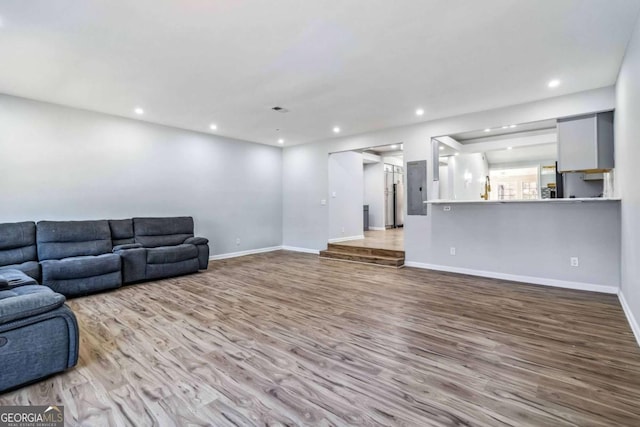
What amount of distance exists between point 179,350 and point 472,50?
386cm

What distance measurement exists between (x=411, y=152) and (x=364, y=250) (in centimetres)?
220

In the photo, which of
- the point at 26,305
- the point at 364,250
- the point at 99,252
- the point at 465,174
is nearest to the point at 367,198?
the point at 465,174

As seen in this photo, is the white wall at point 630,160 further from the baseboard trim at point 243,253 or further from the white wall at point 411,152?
the baseboard trim at point 243,253

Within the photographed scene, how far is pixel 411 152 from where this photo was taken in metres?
5.67

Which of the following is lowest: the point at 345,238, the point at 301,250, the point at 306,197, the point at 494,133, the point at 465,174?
the point at 301,250

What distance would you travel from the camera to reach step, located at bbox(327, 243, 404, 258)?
5.86m

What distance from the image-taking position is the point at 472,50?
2.98 metres

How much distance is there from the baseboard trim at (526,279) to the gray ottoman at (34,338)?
4.92m

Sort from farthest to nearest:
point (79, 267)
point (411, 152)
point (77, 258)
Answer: point (411, 152) < point (77, 258) < point (79, 267)

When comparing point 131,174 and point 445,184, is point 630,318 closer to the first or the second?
point 445,184

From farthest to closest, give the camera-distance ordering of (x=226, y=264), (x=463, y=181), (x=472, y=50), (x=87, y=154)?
(x=463, y=181) < (x=226, y=264) < (x=87, y=154) < (x=472, y=50)

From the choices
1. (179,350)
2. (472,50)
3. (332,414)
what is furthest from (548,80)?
(179,350)

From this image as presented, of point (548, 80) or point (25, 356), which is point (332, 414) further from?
point (548, 80)

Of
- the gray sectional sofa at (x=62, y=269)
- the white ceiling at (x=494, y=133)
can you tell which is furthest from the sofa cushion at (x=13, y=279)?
the white ceiling at (x=494, y=133)
